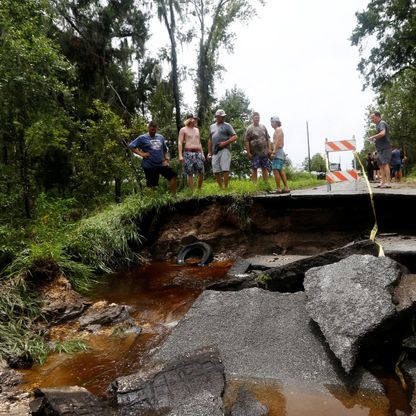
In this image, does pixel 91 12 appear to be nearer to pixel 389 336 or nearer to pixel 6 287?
pixel 6 287

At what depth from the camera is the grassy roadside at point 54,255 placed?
4.12 m

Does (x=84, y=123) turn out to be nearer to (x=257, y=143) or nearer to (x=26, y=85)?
(x=26, y=85)

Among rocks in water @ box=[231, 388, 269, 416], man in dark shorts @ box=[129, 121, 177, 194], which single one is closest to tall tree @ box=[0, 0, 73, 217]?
man in dark shorts @ box=[129, 121, 177, 194]

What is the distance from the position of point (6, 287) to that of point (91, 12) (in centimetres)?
1364

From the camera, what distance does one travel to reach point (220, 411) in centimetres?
247

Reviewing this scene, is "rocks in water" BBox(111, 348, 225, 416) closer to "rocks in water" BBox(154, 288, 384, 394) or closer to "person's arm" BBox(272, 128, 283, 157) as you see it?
"rocks in water" BBox(154, 288, 384, 394)

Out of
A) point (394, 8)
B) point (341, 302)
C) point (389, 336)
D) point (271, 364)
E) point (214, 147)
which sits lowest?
point (271, 364)

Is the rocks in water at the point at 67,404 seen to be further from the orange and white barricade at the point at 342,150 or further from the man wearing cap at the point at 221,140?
the orange and white barricade at the point at 342,150

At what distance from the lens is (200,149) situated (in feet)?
27.1

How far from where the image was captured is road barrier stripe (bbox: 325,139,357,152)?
825 centimetres

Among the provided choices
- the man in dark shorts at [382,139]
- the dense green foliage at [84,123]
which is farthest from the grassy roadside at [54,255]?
the man in dark shorts at [382,139]

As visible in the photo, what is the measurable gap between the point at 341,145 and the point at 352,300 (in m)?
5.86

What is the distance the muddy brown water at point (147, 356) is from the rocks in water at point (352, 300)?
33cm

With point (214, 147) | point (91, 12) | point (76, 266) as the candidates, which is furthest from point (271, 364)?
point (91, 12)
